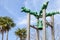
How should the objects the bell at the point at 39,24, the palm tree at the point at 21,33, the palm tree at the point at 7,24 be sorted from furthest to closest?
the palm tree at the point at 21,33 → the palm tree at the point at 7,24 → the bell at the point at 39,24

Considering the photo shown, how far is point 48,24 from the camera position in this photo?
1584cm

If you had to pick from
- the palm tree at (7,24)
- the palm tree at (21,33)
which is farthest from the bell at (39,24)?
the palm tree at (21,33)

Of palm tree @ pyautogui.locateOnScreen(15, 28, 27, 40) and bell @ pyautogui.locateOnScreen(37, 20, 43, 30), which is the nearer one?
bell @ pyautogui.locateOnScreen(37, 20, 43, 30)

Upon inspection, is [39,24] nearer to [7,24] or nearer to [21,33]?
[7,24]

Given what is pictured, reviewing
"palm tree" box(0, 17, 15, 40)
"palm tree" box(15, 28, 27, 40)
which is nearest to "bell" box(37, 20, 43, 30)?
"palm tree" box(0, 17, 15, 40)

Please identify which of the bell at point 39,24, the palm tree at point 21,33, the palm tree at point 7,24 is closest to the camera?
the bell at point 39,24

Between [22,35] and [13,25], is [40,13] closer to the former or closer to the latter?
[13,25]

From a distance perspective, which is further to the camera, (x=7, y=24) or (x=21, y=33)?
(x=21, y=33)

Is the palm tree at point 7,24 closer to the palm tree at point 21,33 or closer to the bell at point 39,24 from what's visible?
the palm tree at point 21,33

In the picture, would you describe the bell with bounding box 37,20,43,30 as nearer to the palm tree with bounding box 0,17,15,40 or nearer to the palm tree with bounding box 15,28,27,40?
the palm tree with bounding box 0,17,15,40

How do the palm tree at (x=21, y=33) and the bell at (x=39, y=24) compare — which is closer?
the bell at (x=39, y=24)

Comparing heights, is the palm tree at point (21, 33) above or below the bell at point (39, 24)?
below

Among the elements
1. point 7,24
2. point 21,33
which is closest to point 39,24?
point 7,24

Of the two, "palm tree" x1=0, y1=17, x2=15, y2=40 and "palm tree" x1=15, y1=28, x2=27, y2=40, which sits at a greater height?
"palm tree" x1=0, y1=17, x2=15, y2=40
